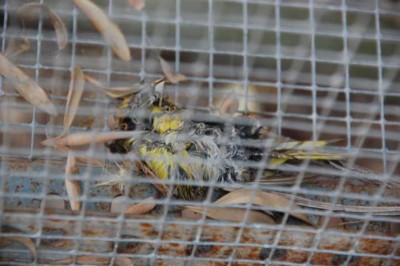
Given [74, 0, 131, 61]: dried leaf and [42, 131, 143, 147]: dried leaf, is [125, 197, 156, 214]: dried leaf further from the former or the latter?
[74, 0, 131, 61]: dried leaf

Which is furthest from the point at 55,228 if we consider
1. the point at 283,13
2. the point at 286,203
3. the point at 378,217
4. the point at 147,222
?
the point at 283,13

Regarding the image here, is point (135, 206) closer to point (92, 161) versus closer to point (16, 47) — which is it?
point (92, 161)

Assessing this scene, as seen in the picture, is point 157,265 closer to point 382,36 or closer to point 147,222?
point 147,222

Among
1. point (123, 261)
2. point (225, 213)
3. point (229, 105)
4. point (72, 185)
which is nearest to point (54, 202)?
point (72, 185)

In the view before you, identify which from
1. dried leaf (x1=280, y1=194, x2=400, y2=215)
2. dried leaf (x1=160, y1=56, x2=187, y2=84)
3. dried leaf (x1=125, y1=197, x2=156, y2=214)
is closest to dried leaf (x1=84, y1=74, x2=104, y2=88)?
dried leaf (x1=160, y1=56, x2=187, y2=84)

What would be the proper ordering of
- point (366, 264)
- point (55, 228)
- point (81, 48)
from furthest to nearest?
point (81, 48) < point (366, 264) < point (55, 228)

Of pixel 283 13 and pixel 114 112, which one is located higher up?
pixel 283 13
